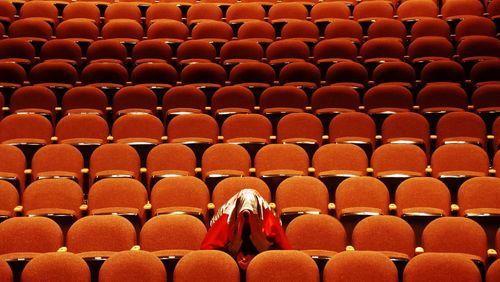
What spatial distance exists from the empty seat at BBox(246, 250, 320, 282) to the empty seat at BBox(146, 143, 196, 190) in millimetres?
809

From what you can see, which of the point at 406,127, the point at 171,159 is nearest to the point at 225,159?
the point at 171,159

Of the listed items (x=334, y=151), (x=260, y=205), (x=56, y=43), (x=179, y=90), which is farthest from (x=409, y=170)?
(x=56, y=43)

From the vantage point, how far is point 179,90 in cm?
356

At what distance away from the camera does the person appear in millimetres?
2516

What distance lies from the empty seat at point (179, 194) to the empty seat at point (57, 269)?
539 millimetres

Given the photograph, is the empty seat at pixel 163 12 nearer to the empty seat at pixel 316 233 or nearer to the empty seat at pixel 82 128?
the empty seat at pixel 82 128

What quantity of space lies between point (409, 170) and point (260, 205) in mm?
745

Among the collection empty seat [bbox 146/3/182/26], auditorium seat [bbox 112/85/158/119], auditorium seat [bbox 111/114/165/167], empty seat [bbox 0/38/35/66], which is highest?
empty seat [bbox 146/3/182/26]

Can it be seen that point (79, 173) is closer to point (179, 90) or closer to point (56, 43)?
point (179, 90)

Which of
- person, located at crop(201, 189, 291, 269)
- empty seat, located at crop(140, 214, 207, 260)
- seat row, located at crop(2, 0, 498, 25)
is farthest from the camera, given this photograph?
seat row, located at crop(2, 0, 498, 25)

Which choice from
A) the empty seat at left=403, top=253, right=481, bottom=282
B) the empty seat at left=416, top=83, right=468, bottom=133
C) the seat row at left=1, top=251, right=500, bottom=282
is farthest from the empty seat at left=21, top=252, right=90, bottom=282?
the empty seat at left=416, top=83, right=468, bottom=133

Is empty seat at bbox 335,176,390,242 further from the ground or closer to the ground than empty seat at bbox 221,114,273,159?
closer to the ground

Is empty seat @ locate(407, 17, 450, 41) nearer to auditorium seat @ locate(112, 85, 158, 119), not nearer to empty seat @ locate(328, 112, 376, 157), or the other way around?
empty seat @ locate(328, 112, 376, 157)

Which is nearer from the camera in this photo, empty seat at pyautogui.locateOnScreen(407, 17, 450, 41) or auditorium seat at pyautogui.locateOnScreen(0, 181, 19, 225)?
auditorium seat at pyautogui.locateOnScreen(0, 181, 19, 225)
